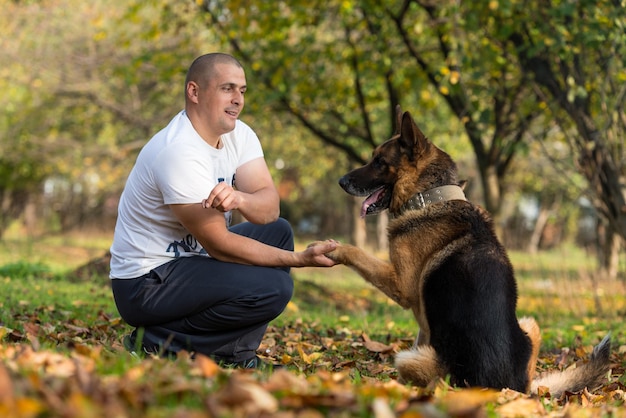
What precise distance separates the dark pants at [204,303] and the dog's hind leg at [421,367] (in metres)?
0.91

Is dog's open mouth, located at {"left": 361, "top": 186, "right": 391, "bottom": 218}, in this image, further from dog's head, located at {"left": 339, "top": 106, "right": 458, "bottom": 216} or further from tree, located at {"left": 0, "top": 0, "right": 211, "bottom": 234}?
tree, located at {"left": 0, "top": 0, "right": 211, "bottom": 234}

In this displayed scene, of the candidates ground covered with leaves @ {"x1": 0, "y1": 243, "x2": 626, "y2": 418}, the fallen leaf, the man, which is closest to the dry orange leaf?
ground covered with leaves @ {"x1": 0, "y1": 243, "x2": 626, "y2": 418}

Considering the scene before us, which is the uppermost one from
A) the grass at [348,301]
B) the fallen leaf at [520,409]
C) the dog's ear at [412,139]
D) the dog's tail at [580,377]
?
the dog's ear at [412,139]

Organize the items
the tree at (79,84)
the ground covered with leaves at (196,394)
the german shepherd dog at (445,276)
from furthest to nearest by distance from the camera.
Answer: the tree at (79,84) → the german shepherd dog at (445,276) → the ground covered with leaves at (196,394)

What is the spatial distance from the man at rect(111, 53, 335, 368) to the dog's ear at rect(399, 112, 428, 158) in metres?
0.98

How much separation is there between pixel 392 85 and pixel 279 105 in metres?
2.42

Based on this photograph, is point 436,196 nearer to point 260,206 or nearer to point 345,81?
point 260,206

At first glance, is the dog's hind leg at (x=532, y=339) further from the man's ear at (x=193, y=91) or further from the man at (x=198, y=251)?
the man's ear at (x=193, y=91)

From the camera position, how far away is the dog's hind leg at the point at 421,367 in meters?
4.05

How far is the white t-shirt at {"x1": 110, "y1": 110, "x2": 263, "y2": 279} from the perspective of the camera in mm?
4227

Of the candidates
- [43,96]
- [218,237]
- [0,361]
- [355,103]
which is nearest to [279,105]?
[355,103]

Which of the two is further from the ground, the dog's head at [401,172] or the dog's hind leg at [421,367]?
the dog's head at [401,172]

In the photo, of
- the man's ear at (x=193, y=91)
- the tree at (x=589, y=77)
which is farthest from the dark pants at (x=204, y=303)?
the tree at (x=589, y=77)

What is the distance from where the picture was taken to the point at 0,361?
9.16ft
